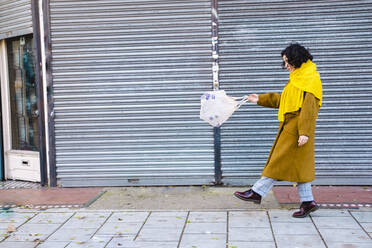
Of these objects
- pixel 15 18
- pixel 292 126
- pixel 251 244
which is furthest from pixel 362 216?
pixel 15 18

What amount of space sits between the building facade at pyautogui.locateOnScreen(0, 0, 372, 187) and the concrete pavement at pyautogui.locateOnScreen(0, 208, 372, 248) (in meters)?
1.32

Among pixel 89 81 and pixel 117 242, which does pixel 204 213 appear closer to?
pixel 117 242

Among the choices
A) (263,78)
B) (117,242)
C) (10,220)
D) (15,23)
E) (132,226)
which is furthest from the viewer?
(15,23)

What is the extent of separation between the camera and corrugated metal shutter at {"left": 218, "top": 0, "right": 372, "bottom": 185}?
643cm

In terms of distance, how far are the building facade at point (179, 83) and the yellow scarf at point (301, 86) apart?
1.59 m

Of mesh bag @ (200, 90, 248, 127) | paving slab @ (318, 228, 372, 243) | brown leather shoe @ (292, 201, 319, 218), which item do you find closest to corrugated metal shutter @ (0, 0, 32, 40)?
mesh bag @ (200, 90, 248, 127)

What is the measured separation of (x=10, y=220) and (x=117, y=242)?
1721mm

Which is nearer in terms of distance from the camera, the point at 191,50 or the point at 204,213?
the point at 204,213

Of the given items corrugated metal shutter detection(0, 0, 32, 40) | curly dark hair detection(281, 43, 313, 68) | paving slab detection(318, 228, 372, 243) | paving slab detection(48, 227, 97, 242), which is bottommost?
paving slab detection(48, 227, 97, 242)

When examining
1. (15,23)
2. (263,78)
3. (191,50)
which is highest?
(15,23)

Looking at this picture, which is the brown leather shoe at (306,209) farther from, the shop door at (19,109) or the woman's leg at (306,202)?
the shop door at (19,109)

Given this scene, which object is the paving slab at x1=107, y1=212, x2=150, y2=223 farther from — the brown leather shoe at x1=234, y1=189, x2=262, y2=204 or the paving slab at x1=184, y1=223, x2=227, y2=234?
the brown leather shoe at x1=234, y1=189, x2=262, y2=204

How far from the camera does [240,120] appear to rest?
21.8 ft

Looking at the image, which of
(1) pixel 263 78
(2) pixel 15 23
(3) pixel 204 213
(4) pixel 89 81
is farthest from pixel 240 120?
(2) pixel 15 23
